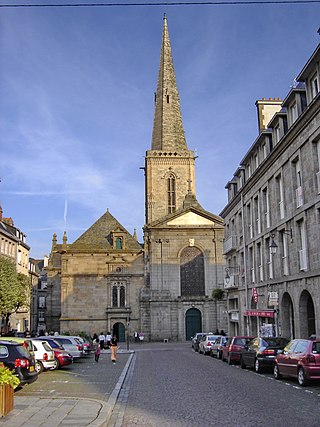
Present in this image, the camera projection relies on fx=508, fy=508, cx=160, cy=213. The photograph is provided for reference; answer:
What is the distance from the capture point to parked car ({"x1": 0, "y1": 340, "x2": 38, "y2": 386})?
43.2 feet

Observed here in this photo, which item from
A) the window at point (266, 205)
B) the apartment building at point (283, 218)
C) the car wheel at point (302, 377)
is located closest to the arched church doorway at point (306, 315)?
the apartment building at point (283, 218)

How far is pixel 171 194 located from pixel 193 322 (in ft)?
58.5

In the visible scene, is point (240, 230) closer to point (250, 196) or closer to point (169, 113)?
point (250, 196)

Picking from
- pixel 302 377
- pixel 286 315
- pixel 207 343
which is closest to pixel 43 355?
pixel 302 377

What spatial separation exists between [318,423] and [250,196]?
23.1m

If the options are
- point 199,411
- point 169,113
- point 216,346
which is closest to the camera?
point 199,411

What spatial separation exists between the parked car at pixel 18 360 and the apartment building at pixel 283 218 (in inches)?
459

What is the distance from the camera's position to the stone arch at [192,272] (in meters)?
55.5

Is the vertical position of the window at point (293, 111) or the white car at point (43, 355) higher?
the window at point (293, 111)

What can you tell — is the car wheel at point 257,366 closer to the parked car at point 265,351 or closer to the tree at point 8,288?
the parked car at point 265,351

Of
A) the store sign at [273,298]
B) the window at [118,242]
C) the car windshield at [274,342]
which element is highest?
the window at [118,242]

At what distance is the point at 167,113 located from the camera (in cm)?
7012

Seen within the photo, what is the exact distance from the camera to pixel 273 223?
87.1 ft

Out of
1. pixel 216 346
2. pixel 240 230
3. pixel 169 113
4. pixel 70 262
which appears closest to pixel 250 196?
pixel 240 230
